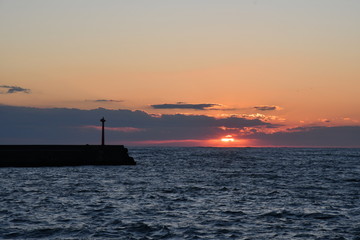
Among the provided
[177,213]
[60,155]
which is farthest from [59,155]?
[177,213]

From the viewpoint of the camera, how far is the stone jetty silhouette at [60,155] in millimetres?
61688

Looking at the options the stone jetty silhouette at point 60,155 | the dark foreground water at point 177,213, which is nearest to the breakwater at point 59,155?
the stone jetty silhouette at point 60,155

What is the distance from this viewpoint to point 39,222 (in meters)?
A: 22.6

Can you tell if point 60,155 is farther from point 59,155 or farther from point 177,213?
point 177,213

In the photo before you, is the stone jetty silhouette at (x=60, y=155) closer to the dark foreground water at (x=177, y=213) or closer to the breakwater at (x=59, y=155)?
the breakwater at (x=59, y=155)

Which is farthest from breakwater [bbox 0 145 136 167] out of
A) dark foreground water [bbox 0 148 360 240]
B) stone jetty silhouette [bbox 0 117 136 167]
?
dark foreground water [bbox 0 148 360 240]

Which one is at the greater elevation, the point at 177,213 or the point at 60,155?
the point at 60,155

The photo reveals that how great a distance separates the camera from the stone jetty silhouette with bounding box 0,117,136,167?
61.7 metres

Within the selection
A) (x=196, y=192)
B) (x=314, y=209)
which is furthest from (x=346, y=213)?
(x=196, y=192)

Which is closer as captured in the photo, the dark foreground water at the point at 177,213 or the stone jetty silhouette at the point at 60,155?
the dark foreground water at the point at 177,213

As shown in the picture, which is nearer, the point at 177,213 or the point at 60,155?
the point at 177,213

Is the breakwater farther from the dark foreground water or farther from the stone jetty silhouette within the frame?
the dark foreground water

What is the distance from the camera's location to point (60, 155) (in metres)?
65.7

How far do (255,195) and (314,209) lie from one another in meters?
7.59
